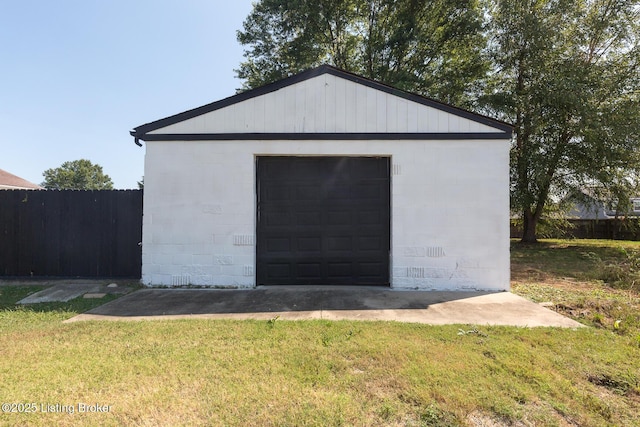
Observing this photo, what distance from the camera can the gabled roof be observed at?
239 inches

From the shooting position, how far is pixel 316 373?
111 inches

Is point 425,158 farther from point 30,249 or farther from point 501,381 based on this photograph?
point 30,249

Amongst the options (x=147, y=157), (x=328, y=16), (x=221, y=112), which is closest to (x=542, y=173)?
(x=328, y=16)

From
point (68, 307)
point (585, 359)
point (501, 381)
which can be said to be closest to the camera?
point (501, 381)

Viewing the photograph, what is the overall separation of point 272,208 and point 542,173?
12.0 meters

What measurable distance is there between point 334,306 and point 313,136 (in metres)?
3.25

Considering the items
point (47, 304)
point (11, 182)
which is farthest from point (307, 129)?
point (11, 182)

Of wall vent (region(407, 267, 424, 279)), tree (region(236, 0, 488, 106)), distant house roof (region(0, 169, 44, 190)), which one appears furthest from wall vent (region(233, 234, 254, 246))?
distant house roof (region(0, 169, 44, 190))

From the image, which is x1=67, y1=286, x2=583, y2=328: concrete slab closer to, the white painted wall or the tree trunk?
the white painted wall

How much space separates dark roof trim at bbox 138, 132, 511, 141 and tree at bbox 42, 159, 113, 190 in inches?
2749

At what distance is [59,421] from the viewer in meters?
2.18

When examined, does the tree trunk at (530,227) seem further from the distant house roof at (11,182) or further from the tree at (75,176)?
the tree at (75,176)

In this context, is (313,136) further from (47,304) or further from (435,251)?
(47,304)

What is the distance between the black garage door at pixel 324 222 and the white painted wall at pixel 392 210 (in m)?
0.24
